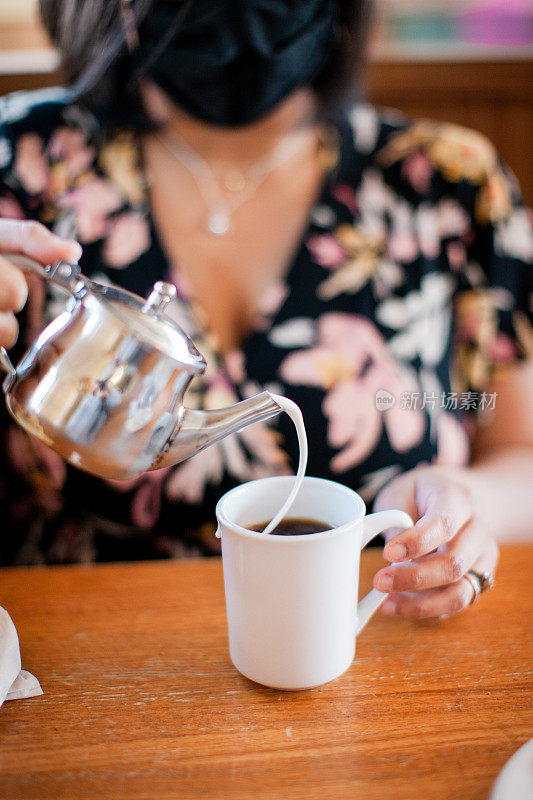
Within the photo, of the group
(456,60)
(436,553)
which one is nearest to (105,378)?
(436,553)

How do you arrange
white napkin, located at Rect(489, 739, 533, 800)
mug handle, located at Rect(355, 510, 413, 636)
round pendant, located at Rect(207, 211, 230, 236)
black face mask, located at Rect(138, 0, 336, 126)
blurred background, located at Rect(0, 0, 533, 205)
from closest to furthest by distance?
1. white napkin, located at Rect(489, 739, 533, 800)
2. mug handle, located at Rect(355, 510, 413, 636)
3. black face mask, located at Rect(138, 0, 336, 126)
4. round pendant, located at Rect(207, 211, 230, 236)
5. blurred background, located at Rect(0, 0, 533, 205)

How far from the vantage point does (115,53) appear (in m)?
0.77

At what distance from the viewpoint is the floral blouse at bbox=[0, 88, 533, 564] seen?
30.3 inches

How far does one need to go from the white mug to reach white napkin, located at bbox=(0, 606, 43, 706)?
13 cm

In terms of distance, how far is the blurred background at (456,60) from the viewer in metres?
1.57

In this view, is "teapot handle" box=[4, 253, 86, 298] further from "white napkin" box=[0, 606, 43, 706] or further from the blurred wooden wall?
the blurred wooden wall

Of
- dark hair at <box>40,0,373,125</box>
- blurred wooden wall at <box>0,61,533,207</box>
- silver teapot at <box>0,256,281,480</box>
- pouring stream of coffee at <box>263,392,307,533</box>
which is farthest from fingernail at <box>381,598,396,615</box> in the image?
blurred wooden wall at <box>0,61,533,207</box>

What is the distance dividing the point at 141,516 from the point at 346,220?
43cm

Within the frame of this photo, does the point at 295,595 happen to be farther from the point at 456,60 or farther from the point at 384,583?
the point at 456,60

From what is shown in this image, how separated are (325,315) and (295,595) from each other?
443mm

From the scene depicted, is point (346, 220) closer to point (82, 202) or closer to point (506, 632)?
point (82, 202)

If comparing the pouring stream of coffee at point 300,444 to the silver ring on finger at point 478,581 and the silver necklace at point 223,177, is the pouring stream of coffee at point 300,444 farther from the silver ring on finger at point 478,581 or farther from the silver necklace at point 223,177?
the silver necklace at point 223,177

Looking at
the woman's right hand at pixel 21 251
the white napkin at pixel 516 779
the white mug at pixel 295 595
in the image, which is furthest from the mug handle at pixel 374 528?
the woman's right hand at pixel 21 251

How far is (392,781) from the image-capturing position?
372 millimetres
